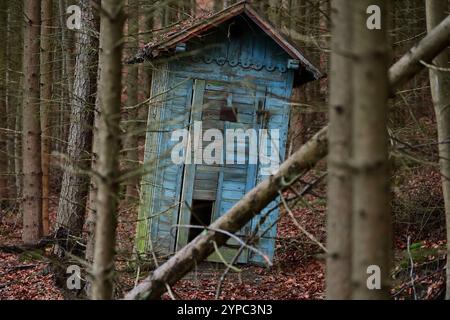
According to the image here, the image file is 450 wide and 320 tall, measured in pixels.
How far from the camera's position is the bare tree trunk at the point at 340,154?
10.5 feet

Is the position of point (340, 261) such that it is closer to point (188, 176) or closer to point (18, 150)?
point (188, 176)

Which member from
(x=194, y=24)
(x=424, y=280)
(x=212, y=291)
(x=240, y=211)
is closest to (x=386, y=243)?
(x=240, y=211)

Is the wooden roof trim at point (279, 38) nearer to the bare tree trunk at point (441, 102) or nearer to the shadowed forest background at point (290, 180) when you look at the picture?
the shadowed forest background at point (290, 180)

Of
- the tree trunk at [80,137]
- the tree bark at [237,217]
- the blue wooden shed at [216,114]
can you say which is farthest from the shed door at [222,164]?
the tree bark at [237,217]

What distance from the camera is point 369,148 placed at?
2.65m

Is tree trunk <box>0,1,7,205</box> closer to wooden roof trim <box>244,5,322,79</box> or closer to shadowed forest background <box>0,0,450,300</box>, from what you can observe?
shadowed forest background <box>0,0,450,300</box>

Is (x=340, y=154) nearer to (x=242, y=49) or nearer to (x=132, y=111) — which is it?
(x=242, y=49)

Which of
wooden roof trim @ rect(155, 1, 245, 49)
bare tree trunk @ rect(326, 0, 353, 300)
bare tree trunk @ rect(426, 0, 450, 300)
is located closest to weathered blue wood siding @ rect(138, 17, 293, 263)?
wooden roof trim @ rect(155, 1, 245, 49)

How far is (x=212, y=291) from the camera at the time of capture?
8.73 meters

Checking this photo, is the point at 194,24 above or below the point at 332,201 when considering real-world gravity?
above

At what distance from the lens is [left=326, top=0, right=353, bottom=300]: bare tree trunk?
3.20 m

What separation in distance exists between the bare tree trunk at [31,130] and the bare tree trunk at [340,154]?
29.1ft

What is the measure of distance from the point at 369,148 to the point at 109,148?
187 cm
